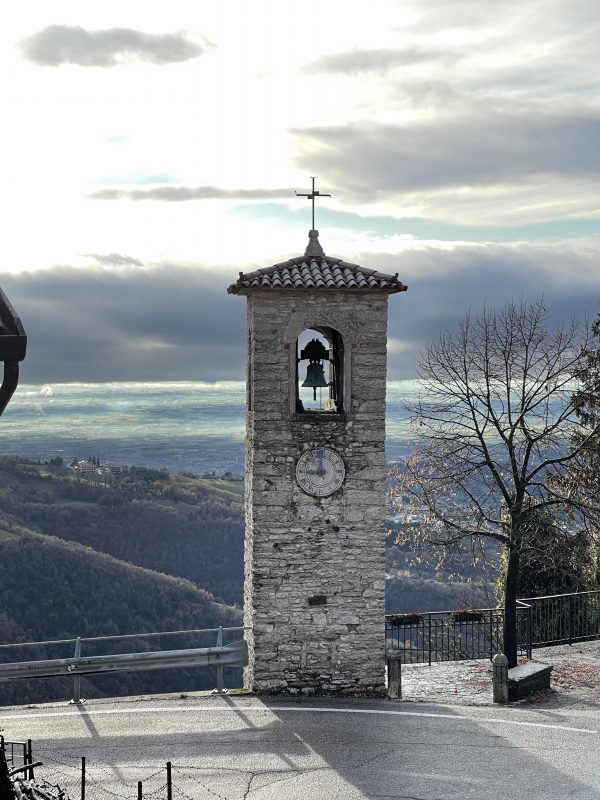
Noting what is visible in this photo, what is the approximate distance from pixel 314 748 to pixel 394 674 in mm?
3712

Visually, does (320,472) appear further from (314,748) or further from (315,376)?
(314,748)

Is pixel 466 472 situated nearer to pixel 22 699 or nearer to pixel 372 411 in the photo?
pixel 372 411

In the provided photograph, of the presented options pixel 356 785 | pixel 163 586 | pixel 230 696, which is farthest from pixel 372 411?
pixel 163 586

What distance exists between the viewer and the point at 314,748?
1633 centimetres

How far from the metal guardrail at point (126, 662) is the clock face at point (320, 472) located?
2764 millimetres

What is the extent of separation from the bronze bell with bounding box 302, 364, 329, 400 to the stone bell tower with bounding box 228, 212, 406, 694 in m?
0.37

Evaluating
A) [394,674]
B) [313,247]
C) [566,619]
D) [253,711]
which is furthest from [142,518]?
[253,711]

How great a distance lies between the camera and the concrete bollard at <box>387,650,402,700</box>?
19703mm

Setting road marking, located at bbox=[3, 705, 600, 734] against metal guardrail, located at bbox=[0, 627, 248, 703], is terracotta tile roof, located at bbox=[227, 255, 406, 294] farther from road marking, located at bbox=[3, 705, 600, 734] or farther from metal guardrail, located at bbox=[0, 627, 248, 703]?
road marking, located at bbox=[3, 705, 600, 734]

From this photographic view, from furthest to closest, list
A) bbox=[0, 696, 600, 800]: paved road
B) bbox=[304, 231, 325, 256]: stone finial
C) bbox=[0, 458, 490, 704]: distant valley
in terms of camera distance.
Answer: bbox=[0, 458, 490, 704]: distant valley
bbox=[304, 231, 325, 256]: stone finial
bbox=[0, 696, 600, 800]: paved road

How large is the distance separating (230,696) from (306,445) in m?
4.55

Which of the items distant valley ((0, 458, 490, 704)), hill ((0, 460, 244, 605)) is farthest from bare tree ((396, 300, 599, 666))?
hill ((0, 460, 244, 605))

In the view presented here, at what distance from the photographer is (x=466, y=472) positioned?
77.1 ft

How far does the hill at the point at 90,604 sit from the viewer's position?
4462cm
